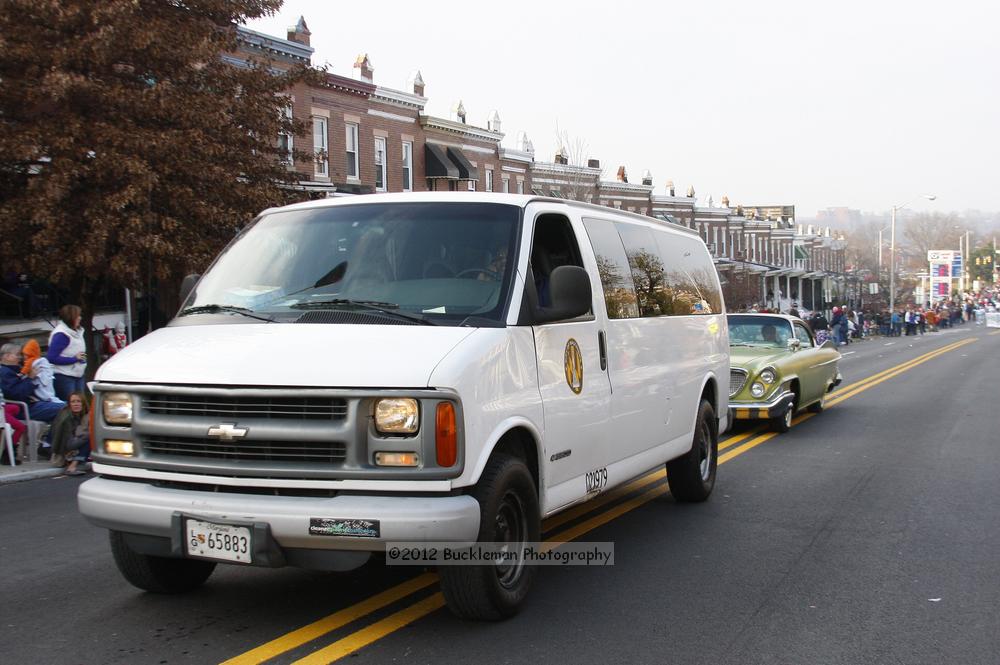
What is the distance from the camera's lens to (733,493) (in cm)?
885

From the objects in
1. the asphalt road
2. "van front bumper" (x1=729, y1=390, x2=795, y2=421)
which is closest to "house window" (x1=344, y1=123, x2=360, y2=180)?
"van front bumper" (x1=729, y1=390, x2=795, y2=421)

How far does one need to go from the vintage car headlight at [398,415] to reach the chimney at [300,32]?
2776cm

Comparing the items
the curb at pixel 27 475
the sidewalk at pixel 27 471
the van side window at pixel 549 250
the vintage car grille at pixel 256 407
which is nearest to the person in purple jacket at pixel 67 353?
the sidewalk at pixel 27 471

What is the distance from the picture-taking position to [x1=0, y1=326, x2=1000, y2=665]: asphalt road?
15.3 feet

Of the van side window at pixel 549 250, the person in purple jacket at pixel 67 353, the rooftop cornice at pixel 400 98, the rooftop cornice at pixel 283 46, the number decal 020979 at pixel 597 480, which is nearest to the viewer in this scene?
the van side window at pixel 549 250

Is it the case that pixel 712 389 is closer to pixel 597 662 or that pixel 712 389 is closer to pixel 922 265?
pixel 597 662

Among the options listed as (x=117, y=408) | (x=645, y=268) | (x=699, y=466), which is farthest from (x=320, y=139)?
(x=117, y=408)

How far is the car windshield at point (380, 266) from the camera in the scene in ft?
16.9

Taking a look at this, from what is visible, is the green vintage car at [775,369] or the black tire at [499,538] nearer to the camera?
the black tire at [499,538]

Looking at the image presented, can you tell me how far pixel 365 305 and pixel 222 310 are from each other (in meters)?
0.86

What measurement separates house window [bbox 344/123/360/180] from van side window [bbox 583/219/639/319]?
2603 cm

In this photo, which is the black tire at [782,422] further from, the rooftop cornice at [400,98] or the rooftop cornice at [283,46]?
the rooftop cornice at [400,98]

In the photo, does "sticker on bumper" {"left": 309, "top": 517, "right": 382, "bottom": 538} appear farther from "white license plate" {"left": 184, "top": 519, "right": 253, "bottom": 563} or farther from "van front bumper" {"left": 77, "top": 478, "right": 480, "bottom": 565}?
"white license plate" {"left": 184, "top": 519, "right": 253, "bottom": 563}

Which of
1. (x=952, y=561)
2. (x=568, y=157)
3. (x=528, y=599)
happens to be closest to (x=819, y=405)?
(x=952, y=561)
